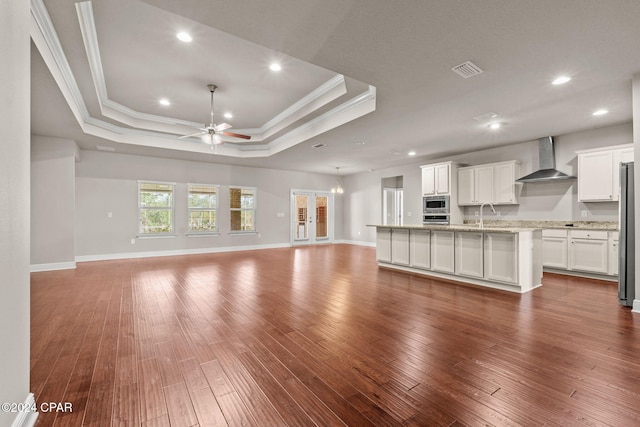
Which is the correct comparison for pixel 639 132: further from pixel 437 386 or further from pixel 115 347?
pixel 115 347

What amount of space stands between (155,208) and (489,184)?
875cm

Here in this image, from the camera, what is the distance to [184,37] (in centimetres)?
316

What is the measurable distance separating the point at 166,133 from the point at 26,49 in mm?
5371

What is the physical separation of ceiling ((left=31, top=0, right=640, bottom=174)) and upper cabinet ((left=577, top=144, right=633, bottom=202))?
546 mm

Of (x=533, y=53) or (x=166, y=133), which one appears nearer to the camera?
(x=533, y=53)

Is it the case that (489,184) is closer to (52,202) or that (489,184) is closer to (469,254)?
(469,254)

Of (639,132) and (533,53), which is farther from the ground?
(533,53)

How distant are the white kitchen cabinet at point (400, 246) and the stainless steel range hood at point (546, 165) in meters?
2.89

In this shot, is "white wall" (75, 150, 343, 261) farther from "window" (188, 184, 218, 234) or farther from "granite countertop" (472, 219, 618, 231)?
"granite countertop" (472, 219, 618, 231)

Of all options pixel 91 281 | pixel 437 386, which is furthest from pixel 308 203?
pixel 437 386

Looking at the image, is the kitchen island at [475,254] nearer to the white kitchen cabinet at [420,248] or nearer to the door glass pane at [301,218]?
the white kitchen cabinet at [420,248]

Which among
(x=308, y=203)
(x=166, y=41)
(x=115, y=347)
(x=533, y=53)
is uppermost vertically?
(x=166, y=41)

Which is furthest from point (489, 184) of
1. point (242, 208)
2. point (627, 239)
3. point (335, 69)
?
point (242, 208)

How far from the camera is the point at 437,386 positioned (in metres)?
1.86
